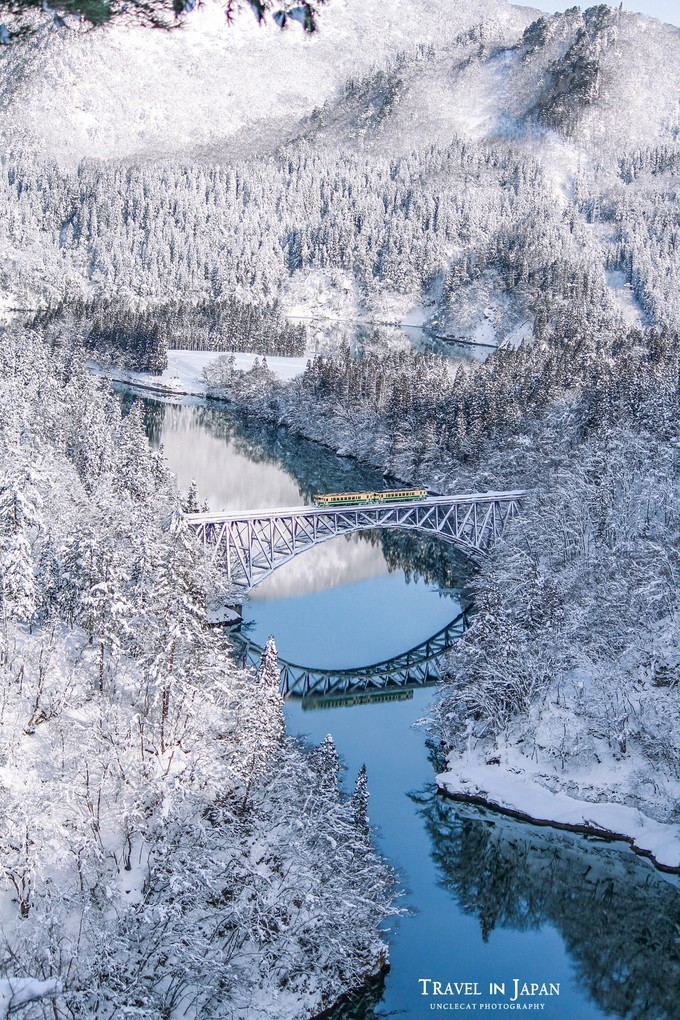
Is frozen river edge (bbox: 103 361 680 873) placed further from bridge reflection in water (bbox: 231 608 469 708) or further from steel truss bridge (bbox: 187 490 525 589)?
steel truss bridge (bbox: 187 490 525 589)

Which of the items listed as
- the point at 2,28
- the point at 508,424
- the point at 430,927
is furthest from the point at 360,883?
the point at 508,424

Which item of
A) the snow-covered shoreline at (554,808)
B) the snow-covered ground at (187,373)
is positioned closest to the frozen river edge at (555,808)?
the snow-covered shoreline at (554,808)

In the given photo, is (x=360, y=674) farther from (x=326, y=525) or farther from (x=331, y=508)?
(x=331, y=508)

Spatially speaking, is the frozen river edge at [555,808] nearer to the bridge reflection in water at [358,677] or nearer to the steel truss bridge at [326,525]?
the bridge reflection in water at [358,677]

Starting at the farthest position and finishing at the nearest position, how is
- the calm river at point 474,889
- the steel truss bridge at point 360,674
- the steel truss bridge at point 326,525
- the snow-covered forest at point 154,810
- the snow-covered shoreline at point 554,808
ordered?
the steel truss bridge at point 326,525
the steel truss bridge at point 360,674
the snow-covered shoreline at point 554,808
the calm river at point 474,889
the snow-covered forest at point 154,810

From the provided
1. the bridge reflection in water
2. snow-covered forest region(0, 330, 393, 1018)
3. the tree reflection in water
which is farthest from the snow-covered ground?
the tree reflection in water

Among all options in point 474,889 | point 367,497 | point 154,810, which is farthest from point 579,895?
point 367,497
